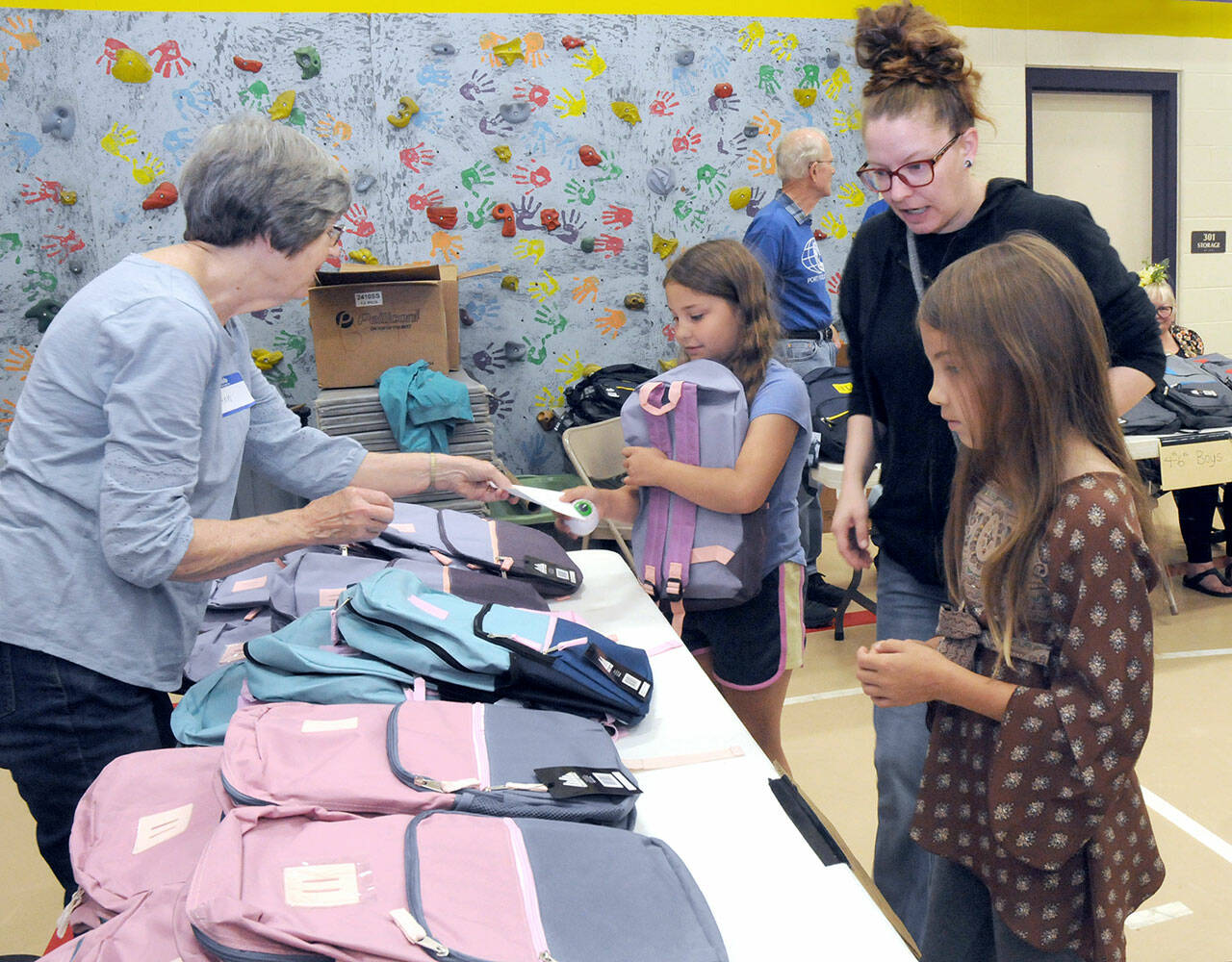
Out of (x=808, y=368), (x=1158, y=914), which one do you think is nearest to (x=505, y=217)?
(x=808, y=368)

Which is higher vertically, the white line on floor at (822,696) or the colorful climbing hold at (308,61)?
the colorful climbing hold at (308,61)

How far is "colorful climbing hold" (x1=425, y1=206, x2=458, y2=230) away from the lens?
4727 millimetres

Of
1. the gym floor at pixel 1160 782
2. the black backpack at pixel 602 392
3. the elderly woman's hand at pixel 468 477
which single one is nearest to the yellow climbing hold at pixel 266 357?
the black backpack at pixel 602 392

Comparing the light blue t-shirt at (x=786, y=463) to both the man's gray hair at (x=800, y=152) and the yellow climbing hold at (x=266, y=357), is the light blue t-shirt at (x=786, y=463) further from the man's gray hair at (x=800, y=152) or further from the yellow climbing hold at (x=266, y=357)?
the yellow climbing hold at (x=266, y=357)

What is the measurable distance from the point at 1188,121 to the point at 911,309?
5.66 metres

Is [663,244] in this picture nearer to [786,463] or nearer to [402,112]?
[402,112]

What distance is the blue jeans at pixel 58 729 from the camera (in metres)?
1.37

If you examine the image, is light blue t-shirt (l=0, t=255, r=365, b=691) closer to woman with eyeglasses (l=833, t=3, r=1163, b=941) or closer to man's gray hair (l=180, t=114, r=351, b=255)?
man's gray hair (l=180, t=114, r=351, b=255)

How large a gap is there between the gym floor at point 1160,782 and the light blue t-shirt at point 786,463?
90 cm

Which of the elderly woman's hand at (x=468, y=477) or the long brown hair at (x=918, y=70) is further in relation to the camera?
the elderly woman's hand at (x=468, y=477)

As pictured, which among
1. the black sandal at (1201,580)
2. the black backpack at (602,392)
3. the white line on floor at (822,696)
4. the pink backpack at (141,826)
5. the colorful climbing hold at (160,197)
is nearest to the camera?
the pink backpack at (141,826)

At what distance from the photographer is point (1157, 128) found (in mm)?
6102

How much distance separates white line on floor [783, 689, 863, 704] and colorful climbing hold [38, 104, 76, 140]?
387 cm

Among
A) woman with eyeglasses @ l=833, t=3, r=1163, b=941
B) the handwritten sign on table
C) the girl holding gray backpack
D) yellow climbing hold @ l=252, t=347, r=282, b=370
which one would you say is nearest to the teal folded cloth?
yellow climbing hold @ l=252, t=347, r=282, b=370
